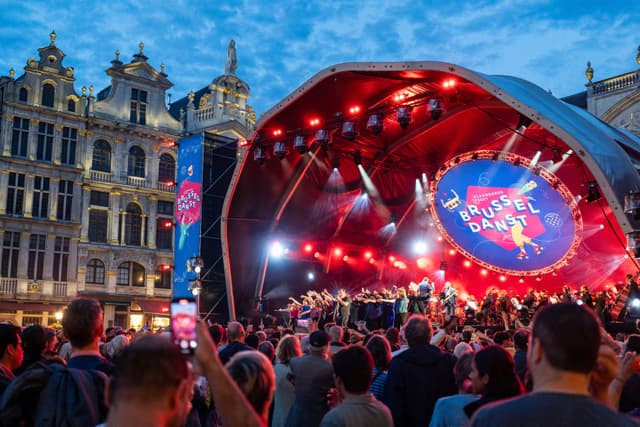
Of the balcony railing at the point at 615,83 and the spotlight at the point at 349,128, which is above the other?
the balcony railing at the point at 615,83

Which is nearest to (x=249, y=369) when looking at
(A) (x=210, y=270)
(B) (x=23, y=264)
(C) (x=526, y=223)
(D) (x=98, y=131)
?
(C) (x=526, y=223)

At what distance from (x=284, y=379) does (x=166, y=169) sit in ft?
116

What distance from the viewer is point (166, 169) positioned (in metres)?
40.2

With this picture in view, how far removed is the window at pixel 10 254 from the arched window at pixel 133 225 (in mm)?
6042

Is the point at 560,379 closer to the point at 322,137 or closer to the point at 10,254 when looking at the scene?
the point at 322,137

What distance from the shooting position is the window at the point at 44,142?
35438mm

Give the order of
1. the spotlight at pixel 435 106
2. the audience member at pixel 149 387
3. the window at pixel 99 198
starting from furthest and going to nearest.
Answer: the window at pixel 99 198
the spotlight at pixel 435 106
the audience member at pixel 149 387

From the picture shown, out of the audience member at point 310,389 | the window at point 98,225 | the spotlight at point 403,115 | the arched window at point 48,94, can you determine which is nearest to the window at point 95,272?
the window at point 98,225

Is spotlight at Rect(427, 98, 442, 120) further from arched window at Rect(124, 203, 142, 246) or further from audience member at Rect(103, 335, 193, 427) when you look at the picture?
arched window at Rect(124, 203, 142, 246)

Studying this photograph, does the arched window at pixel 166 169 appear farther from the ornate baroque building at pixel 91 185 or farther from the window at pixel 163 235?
the window at pixel 163 235

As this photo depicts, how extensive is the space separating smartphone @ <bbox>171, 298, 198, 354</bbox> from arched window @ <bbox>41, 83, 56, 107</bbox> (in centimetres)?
3699

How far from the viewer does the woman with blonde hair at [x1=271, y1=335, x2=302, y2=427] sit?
6.44 metres

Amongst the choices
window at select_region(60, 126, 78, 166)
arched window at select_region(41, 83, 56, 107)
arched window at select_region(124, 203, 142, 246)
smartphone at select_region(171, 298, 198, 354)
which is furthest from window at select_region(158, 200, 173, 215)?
smartphone at select_region(171, 298, 198, 354)

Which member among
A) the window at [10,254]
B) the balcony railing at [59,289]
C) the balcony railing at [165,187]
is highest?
the balcony railing at [165,187]
